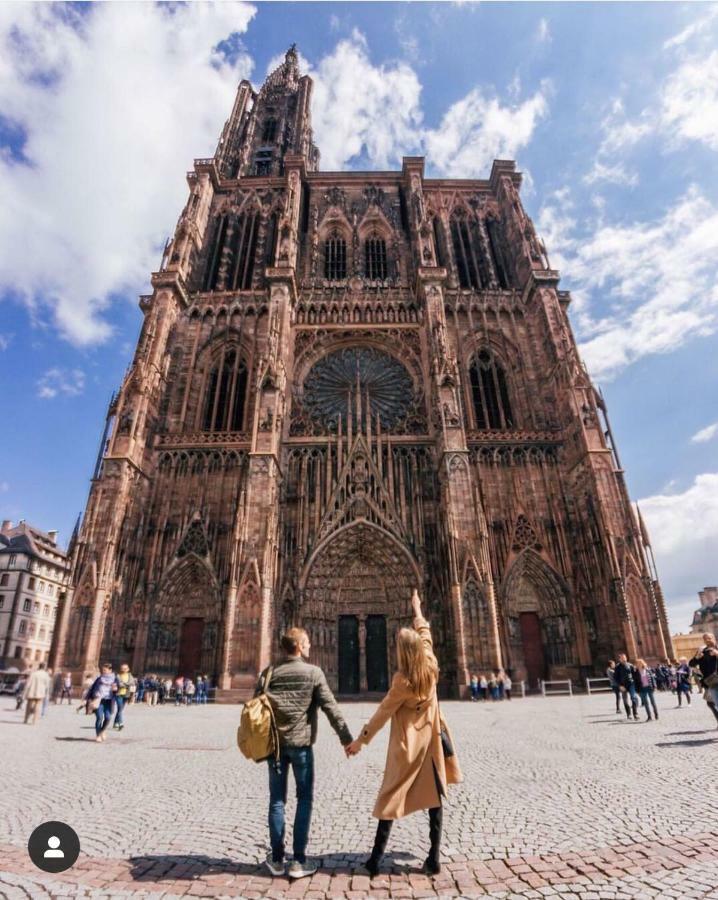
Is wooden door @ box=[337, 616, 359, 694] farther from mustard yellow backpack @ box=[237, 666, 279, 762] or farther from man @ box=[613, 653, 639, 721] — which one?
mustard yellow backpack @ box=[237, 666, 279, 762]

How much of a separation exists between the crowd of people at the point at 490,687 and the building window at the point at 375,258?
73.2 feet

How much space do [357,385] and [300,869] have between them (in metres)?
22.9

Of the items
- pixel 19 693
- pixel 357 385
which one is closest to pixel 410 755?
pixel 19 693

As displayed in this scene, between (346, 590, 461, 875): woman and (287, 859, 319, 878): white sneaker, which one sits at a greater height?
(346, 590, 461, 875): woman

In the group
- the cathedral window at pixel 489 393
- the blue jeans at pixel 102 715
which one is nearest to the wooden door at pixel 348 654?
the cathedral window at pixel 489 393

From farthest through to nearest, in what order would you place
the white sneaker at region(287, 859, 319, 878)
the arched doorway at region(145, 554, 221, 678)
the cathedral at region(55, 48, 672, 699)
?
the arched doorway at region(145, 554, 221, 678) → the cathedral at region(55, 48, 672, 699) → the white sneaker at region(287, 859, 319, 878)

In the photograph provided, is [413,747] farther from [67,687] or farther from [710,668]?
[67,687]

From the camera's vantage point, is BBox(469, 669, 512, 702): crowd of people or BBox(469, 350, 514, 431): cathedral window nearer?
BBox(469, 669, 512, 702): crowd of people

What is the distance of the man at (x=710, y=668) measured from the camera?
7.21 m

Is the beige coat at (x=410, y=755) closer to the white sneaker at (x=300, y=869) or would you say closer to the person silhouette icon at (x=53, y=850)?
the white sneaker at (x=300, y=869)

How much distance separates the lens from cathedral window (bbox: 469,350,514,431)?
24547mm

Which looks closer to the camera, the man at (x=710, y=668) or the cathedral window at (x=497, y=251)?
the man at (x=710, y=668)
